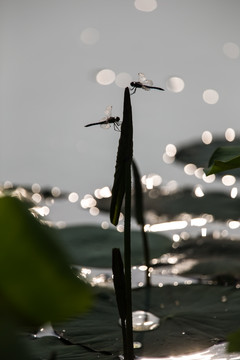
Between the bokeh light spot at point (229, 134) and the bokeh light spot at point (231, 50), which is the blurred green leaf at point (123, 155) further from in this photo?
the bokeh light spot at point (231, 50)

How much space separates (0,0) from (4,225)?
373 cm

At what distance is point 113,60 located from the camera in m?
3.04

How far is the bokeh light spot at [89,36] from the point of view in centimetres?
322

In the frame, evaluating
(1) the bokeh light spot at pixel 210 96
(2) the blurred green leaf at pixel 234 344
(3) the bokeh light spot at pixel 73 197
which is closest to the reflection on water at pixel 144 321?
(2) the blurred green leaf at pixel 234 344

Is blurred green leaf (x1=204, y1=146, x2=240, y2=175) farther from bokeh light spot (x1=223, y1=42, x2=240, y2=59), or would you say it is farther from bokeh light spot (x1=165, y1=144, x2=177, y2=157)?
bokeh light spot (x1=223, y1=42, x2=240, y2=59)

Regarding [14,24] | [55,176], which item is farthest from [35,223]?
[14,24]

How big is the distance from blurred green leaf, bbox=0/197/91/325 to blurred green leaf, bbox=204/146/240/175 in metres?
0.63

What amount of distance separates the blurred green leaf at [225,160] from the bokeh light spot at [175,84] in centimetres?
185

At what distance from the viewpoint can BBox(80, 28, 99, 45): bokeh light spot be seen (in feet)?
10.6

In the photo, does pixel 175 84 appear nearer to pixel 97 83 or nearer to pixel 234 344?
pixel 97 83

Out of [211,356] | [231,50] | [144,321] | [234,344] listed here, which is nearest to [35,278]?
[234,344]

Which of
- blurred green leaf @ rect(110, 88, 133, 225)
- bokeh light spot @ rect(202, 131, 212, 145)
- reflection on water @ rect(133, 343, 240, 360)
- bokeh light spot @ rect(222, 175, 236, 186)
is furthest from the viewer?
bokeh light spot @ rect(202, 131, 212, 145)

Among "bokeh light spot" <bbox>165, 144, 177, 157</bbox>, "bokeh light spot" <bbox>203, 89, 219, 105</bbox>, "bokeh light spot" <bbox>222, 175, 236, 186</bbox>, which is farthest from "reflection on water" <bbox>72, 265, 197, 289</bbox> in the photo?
"bokeh light spot" <bbox>203, 89, 219, 105</bbox>

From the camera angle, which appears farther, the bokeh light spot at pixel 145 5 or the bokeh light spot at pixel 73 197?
the bokeh light spot at pixel 145 5
